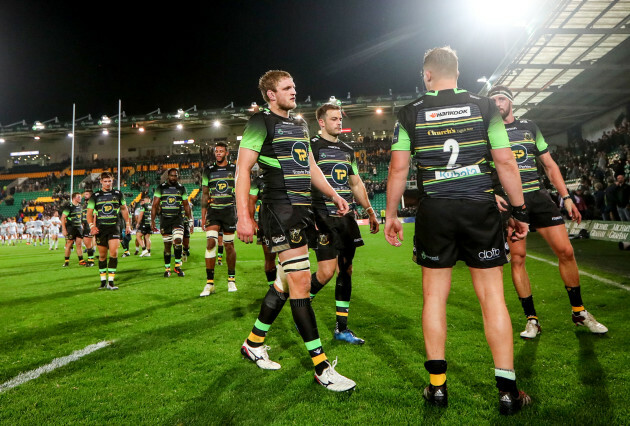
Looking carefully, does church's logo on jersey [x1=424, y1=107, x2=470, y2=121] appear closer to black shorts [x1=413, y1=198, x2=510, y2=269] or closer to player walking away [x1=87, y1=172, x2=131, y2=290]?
black shorts [x1=413, y1=198, x2=510, y2=269]

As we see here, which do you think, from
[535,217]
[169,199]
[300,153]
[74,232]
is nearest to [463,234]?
[300,153]

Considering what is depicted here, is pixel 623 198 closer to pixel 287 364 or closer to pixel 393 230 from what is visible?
pixel 393 230

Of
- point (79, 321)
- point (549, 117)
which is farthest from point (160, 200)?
point (549, 117)

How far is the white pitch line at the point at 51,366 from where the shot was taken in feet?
10.0

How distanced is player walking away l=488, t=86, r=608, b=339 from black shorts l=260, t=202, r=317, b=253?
227 centimetres

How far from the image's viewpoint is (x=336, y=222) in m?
4.32

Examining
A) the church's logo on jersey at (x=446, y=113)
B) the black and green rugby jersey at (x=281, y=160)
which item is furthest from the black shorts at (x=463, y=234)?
the black and green rugby jersey at (x=281, y=160)

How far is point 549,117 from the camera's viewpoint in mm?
24969

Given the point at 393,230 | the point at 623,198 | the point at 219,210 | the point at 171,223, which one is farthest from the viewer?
the point at 623,198

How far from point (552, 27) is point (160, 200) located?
1475 cm

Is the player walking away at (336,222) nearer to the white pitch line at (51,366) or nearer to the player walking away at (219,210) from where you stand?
the white pitch line at (51,366)

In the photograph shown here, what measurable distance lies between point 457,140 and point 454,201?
415 millimetres

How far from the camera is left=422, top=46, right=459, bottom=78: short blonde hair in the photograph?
2.66 m

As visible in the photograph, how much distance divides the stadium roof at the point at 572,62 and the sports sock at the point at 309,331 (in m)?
14.4
